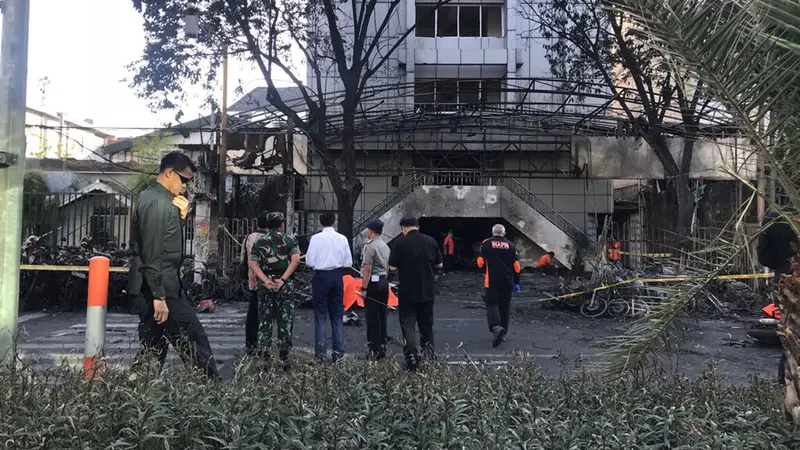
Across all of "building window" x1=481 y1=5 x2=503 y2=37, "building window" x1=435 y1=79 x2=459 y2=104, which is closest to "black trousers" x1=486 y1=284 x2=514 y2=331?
"building window" x1=435 y1=79 x2=459 y2=104

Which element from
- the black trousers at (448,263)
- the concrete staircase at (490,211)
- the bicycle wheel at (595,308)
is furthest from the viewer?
the black trousers at (448,263)

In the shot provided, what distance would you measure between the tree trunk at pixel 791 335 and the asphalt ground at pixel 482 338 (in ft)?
5.88

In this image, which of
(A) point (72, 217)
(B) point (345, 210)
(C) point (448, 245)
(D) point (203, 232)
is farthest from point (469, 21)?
(A) point (72, 217)

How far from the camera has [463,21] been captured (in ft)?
81.3

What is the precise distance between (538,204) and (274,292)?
59.6 ft

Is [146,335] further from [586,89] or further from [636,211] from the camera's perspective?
[636,211]

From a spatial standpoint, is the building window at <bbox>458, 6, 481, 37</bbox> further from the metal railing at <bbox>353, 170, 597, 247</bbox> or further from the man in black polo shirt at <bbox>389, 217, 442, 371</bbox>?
the man in black polo shirt at <bbox>389, 217, 442, 371</bbox>

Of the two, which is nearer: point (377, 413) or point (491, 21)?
point (377, 413)

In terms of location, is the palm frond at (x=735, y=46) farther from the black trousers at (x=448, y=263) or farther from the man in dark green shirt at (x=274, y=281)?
the black trousers at (x=448, y=263)

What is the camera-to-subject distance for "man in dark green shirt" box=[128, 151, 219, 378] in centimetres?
421

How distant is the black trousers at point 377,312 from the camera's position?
6.63m

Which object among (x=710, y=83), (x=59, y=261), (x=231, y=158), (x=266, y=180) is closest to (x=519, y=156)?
(x=266, y=180)

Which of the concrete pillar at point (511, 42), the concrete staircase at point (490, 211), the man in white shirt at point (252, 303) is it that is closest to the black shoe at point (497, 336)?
the man in white shirt at point (252, 303)

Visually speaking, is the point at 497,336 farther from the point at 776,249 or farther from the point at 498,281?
the point at 776,249
